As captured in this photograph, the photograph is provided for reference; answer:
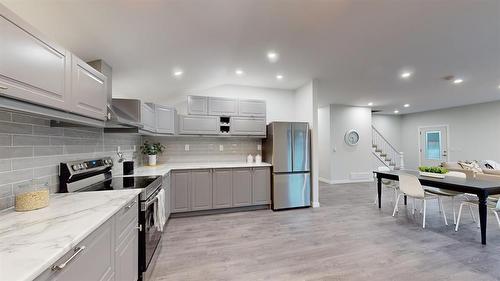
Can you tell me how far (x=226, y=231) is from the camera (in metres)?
3.08

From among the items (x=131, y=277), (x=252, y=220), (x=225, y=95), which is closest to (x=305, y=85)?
(x=225, y=95)

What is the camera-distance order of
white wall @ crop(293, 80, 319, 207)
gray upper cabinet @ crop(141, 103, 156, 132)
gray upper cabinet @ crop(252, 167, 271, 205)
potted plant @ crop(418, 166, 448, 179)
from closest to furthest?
gray upper cabinet @ crop(141, 103, 156, 132) → potted plant @ crop(418, 166, 448, 179) → gray upper cabinet @ crop(252, 167, 271, 205) → white wall @ crop(293, 80, 319, 207)

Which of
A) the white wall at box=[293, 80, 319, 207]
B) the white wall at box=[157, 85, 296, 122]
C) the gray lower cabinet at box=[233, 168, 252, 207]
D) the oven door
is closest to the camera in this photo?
the oven door

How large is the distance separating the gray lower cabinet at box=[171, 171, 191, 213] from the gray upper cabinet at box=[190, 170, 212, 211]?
0.28 ft

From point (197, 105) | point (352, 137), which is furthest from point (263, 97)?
point (352, 137)

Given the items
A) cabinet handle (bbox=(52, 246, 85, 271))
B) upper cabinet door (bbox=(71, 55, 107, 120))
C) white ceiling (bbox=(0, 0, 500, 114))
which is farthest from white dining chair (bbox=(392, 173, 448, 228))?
upper cabinet door (bbox=(71, 55, 107, 120))

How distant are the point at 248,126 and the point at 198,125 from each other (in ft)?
3.30

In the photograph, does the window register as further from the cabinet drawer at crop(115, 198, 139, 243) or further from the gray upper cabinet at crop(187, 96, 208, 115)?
the cabinet drawer at crop(115, 198, 139, 243)

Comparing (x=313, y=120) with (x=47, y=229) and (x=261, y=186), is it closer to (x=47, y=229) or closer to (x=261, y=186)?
(x=261, y=186)

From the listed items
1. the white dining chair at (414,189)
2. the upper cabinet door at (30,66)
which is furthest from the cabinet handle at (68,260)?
the white dining chair at (414,189)

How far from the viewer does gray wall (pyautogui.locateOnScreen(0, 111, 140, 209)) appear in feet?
4.48

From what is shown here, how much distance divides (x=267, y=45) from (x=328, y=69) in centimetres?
153

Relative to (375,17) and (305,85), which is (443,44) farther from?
(305,85)

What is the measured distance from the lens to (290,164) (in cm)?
410
